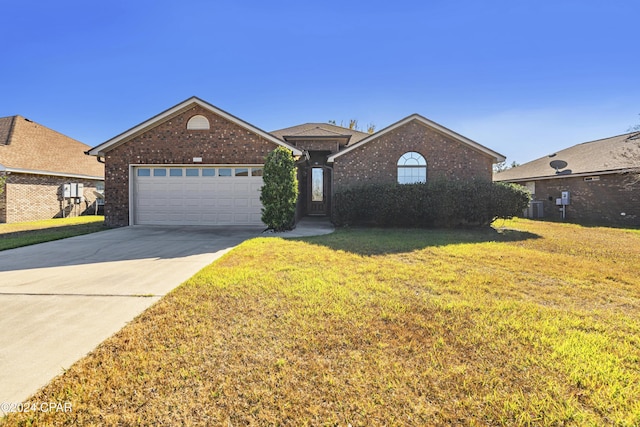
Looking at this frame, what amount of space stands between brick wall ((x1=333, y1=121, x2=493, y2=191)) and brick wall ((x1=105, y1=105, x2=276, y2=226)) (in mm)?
3950

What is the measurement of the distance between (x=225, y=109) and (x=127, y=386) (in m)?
11.2

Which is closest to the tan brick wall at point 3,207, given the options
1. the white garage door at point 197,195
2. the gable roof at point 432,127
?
the white garage door at point 197,195

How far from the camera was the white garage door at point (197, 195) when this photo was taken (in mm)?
11992

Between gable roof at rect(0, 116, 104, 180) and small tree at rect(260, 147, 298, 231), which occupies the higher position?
gable roof at rect(0, 116, 104, 180)

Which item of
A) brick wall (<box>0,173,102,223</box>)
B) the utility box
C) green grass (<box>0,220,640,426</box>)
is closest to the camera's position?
green grass (<box>0,220,640,426</box>)

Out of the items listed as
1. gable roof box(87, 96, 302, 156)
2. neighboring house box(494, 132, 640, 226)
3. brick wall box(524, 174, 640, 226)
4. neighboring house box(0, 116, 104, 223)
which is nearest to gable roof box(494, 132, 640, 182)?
neighboring house box(494, 132, 640, 226)

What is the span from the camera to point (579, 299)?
4043 mm

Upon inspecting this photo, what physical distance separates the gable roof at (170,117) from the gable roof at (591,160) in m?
15.9

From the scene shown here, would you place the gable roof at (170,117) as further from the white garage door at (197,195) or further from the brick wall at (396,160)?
the brick wall at (396,160)

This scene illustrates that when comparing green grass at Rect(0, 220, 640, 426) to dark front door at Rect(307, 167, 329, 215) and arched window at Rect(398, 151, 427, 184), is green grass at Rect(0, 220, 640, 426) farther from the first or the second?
dark front door at Rect(307, 167, 329, 215)

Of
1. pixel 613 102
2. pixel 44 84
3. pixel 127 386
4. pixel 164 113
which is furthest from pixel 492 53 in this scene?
pixel 44 84

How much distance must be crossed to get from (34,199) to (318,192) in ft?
48.6

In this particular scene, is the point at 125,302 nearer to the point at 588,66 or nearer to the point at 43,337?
the point at 43,337

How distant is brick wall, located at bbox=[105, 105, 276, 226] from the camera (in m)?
11.8
